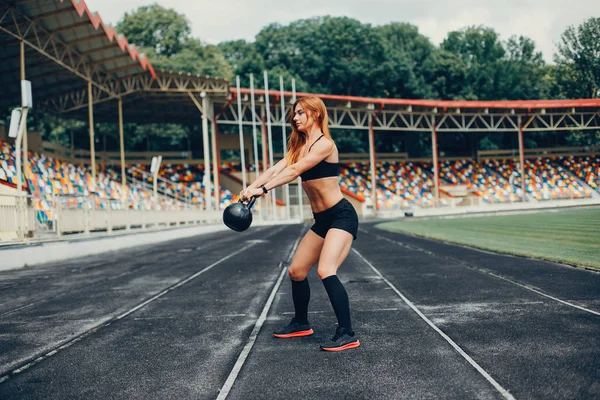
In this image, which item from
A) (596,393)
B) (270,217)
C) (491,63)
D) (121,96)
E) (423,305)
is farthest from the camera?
(491,63)

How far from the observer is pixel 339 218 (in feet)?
17.3

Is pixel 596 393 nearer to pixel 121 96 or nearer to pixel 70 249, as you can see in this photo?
pixel 70 249

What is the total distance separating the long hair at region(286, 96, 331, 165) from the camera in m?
5.32

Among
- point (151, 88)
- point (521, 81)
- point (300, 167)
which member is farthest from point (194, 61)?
point (300, 167)

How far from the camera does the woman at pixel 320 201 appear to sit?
5.10 m

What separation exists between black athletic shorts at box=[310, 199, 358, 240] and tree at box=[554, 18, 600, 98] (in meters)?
40.2

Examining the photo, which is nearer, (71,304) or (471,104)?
(71,304)

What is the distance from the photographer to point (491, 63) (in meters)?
82.2

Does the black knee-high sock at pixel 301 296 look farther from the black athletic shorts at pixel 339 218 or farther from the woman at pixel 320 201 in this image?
the black athletic shorts at pixel 339 218

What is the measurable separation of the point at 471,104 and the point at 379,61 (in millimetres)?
18868

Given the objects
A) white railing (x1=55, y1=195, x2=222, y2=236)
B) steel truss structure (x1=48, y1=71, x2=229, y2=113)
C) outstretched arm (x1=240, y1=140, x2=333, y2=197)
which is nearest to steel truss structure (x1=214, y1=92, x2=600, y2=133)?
steel truss structure (x1=48, y1=71, x2=229, y2=113)

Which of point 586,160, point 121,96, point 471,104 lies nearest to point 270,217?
point 121,96

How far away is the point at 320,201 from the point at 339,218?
0.72 feet

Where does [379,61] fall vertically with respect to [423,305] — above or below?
above
